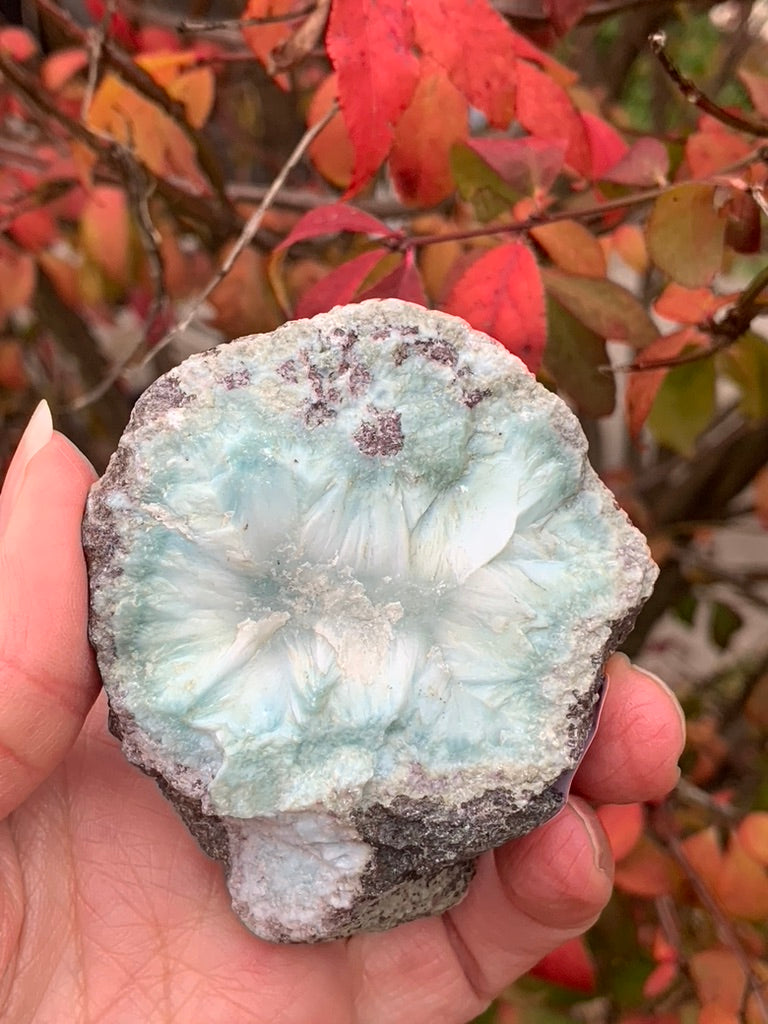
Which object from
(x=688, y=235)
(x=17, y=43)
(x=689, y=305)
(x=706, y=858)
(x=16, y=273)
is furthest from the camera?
(x=16, y=273)

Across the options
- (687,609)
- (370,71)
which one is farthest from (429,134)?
(687,609)

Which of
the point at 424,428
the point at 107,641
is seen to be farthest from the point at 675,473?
the point at 107,641

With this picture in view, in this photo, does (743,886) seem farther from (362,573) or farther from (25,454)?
(25,454)

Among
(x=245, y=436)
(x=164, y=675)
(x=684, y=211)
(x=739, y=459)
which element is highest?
(x=684, y=211)

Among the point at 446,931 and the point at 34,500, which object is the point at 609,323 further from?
the point at 446,931

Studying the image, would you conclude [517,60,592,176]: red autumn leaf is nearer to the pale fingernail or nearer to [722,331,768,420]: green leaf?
[722,331,768,420]: green leaf

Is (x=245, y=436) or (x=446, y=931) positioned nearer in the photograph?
(x=245, y=436)

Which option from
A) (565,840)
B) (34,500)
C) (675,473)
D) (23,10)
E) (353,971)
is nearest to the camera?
(34,500)
